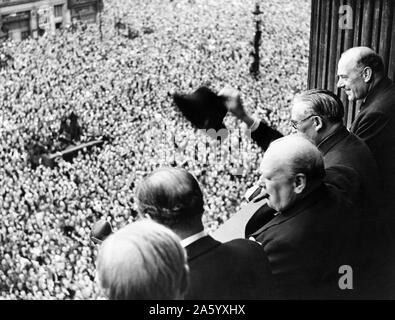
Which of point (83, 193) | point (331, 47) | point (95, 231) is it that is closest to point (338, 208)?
point (95, 231)

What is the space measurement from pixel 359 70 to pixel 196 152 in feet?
15.7

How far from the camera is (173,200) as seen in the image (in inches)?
58.4

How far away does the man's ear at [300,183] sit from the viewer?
1724mm

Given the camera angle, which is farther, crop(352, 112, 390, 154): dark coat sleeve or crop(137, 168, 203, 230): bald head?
crop(352, 112, 390, 154): dark coat sleeve

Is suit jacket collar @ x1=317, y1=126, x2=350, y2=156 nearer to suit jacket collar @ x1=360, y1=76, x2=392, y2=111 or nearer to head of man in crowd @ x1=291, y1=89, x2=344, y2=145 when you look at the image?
head of man in crowd @ x1=291, y1=89, x2=344, y2=145

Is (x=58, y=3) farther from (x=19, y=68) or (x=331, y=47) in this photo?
(x=331, y=47)

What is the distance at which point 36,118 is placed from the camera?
23.5 feet

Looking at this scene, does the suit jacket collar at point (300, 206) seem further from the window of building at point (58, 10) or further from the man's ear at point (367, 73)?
the window of building at point (58, 10)

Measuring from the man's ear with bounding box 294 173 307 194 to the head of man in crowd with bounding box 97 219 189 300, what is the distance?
0.71 metres

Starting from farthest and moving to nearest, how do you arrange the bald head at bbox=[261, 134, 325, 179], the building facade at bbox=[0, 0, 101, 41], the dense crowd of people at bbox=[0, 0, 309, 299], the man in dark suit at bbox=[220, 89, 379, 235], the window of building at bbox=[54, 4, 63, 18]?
the window of building at bbox=[54, 4, 63, 18] → the building facade at bbox=[0, 0, 101, 41] → the dense crowd of people at bbox=[0, 0, 309, 299] → the man in dark suit at bbox=[220, 89, 379, 235] → the bald head at bbox=[261, 134, 325, 179]

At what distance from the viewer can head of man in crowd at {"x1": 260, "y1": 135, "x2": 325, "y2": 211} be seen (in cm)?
171

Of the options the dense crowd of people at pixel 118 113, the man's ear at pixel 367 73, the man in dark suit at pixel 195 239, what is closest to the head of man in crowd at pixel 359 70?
the man's ear at pixel 367 73

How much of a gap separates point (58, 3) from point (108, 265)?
22.6ft

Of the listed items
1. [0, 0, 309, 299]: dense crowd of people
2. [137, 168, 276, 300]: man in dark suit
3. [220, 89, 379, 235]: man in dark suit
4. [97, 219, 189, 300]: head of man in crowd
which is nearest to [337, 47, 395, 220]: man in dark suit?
[220, 89, 379, 235]: man in dark suit
